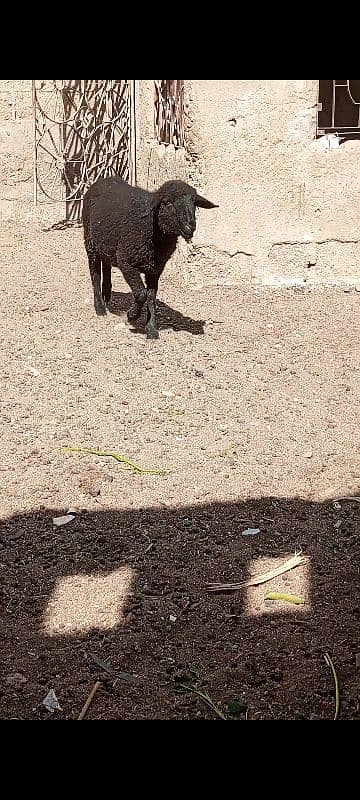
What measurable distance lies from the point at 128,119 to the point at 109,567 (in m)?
7.71

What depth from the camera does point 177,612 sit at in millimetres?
3283

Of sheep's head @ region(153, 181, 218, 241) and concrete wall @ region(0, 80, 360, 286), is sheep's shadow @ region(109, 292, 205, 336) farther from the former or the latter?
sheep's head @ region(153, 181, 218, 241)

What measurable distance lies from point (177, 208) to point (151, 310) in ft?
2.95

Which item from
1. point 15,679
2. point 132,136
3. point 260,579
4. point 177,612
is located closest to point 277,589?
point 260,579

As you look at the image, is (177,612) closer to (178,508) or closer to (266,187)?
(178,508)

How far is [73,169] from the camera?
10844 millimetres

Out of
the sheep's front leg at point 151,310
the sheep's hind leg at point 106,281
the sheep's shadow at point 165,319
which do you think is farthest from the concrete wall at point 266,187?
the sheep's front leg at point 151,310

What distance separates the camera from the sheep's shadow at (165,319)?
697cm

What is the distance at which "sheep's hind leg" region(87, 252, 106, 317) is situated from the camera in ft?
23.5

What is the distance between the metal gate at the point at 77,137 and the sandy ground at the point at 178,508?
3.65 m

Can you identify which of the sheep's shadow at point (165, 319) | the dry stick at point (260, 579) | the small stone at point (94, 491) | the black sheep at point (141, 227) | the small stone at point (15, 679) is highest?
the black sheep at point (141, 227)

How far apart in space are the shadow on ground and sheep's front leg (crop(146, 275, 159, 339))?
2.72 metres

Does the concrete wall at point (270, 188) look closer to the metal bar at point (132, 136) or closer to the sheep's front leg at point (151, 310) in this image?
the sheep's front leg at point (151, 310)

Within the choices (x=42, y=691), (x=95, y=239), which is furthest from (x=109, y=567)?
(x=95, y=239)
